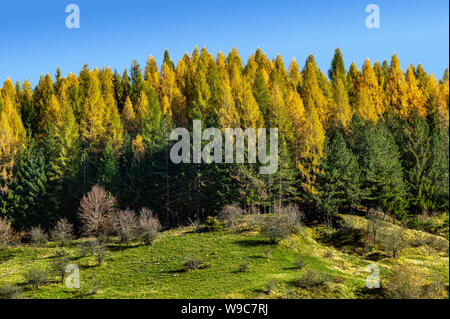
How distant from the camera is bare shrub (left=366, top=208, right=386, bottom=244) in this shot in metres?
32.5

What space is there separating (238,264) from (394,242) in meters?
13.2

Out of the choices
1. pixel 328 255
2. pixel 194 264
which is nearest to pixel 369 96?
pixel 328 255

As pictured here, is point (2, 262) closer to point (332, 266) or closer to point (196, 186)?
point (196, 186)

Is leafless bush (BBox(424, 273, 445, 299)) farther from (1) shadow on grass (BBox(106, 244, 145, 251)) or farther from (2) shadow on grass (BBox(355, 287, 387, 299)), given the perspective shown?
(1) shadow on grass (BBox(106, 244, 145, 251))

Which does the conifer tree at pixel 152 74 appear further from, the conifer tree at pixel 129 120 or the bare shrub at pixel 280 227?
the bare shrub at pixel 280 227

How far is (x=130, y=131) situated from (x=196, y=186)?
18.0 metres

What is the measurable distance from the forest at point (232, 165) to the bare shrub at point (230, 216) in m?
2.19

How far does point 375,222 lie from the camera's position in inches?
1294

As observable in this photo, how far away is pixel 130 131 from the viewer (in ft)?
185

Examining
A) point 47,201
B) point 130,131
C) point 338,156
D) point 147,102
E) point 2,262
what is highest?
point 147,102

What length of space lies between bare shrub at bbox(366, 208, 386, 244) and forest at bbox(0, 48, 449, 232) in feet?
4.58

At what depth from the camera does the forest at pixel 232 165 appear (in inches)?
1483

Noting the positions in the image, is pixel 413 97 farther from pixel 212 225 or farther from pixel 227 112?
pixel 212 225
